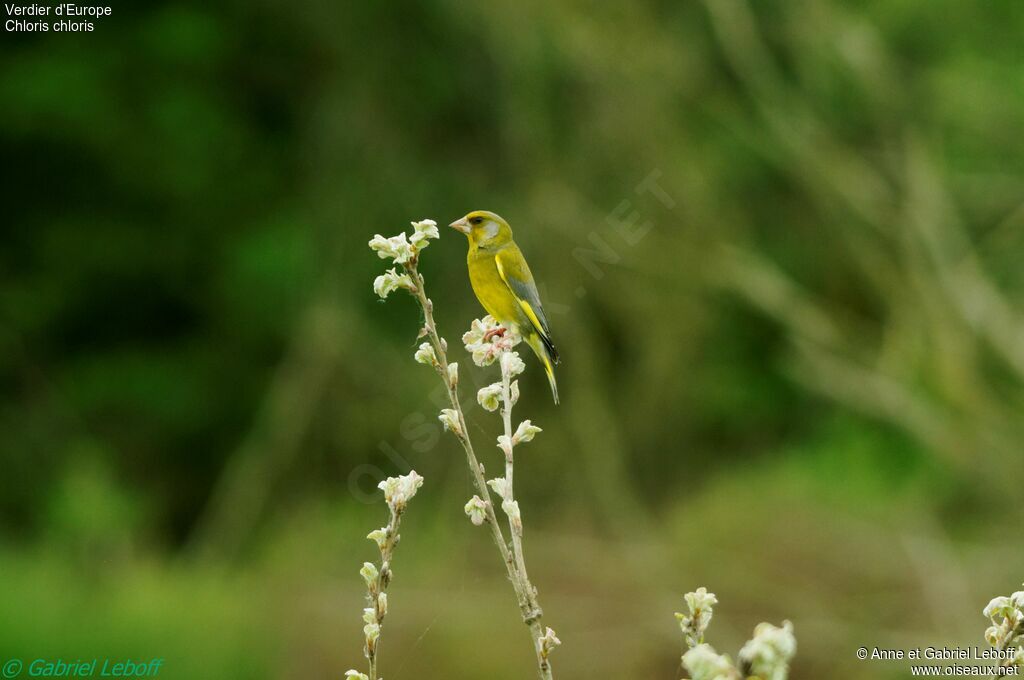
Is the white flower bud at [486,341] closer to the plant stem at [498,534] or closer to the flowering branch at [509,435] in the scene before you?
the flowering branch at [509,435]

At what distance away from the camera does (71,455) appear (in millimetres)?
7395

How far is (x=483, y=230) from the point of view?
1451 millimetres

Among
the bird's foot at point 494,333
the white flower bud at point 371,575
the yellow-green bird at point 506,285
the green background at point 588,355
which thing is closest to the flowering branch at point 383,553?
the white flower bud at point 371,575

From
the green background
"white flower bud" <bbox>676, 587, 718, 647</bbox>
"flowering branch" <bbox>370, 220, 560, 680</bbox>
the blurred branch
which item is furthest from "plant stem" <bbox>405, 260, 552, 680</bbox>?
the blurred branch

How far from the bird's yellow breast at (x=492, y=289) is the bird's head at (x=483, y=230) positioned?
0.01m

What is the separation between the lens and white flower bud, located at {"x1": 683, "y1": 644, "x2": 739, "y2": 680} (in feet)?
2.12

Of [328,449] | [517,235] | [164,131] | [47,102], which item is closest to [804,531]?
[517,235]

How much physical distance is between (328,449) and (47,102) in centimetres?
385

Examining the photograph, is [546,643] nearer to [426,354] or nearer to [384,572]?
[384,572]

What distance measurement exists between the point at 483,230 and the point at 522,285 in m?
0.10

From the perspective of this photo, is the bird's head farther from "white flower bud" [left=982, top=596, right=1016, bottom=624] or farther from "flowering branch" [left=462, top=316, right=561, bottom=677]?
"white flower bud" [left=982, top=596, right=1016, bottom=624]

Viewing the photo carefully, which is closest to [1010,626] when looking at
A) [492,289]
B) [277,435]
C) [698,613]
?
[698,613]

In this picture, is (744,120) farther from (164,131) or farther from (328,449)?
(164,131)

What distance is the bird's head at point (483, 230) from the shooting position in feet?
4.63
